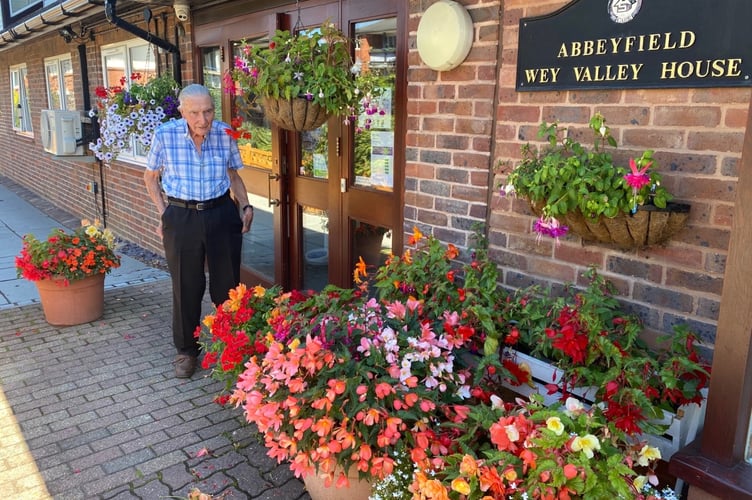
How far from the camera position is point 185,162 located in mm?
3482

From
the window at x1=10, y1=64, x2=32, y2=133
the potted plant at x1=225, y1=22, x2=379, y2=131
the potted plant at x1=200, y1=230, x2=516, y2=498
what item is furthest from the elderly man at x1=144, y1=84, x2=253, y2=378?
the window at x1=10, y1=64, x2=32, y2=133

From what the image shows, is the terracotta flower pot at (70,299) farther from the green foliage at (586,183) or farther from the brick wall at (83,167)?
the green foliage at (586,183)

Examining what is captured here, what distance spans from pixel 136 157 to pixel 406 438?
6.05m

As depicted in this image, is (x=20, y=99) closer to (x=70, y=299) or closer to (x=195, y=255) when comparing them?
(x=70, y=299)

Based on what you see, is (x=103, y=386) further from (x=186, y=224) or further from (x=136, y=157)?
(x=136, y=157)

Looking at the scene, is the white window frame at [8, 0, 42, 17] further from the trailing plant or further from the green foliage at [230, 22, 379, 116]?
the trailing plant

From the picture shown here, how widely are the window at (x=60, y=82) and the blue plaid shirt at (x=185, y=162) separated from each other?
5783 millimetres

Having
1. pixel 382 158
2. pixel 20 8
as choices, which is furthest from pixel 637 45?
pixel 20 8

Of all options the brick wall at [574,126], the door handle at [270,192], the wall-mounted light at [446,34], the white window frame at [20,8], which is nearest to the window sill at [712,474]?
the brick wall at [574,126]

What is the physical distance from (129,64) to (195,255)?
4205 mm

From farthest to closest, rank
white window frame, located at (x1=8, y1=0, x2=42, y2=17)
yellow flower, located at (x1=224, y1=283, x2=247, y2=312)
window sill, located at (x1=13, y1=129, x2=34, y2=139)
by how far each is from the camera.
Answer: window sill, located at (x1=13, y1=129, x2=34, y2=139) → white window frame, located at (x1=8, y1=0, x2=42, y2=17) → yellow flower, located at (x1=224, y1=283, x2=247, y2=312)

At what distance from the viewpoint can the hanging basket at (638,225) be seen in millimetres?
1975

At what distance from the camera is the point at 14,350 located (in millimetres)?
4043

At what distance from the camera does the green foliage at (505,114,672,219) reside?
6.40ft
